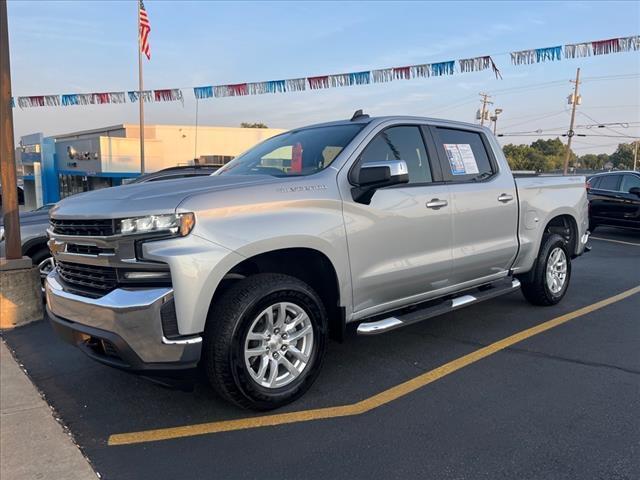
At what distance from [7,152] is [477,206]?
5.24 metres

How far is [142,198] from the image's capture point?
129 inches

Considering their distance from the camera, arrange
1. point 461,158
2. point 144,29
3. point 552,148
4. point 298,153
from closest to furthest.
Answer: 1. point 298,153
2. point 461,158
3. point 144,29
4. point 552,148

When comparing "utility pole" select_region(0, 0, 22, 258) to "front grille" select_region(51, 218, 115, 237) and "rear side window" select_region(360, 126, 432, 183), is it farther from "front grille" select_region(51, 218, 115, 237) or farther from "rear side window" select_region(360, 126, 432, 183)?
"rear side window" select_region(360, 126, 432, 183)

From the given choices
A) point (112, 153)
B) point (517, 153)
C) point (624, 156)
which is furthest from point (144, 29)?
point (624, 156)

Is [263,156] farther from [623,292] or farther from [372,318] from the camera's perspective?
[623,292]

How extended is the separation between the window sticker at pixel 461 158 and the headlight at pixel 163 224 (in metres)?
2.67

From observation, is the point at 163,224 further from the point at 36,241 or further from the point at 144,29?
the point at 144,29

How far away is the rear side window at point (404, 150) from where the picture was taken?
14.0 ft

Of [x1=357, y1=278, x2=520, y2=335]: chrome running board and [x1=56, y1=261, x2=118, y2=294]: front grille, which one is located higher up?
[x1=56, y1=261, x2=118, y2=294]: front grille

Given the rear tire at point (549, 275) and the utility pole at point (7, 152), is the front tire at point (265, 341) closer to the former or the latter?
the rear tire at point (549, 275)

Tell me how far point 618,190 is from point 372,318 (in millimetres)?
11313

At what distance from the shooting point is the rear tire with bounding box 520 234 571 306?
590 centimetres

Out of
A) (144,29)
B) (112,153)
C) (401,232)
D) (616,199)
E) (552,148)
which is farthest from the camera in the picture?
(552,148)

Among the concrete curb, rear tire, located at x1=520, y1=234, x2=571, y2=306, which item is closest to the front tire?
the concrete curb
